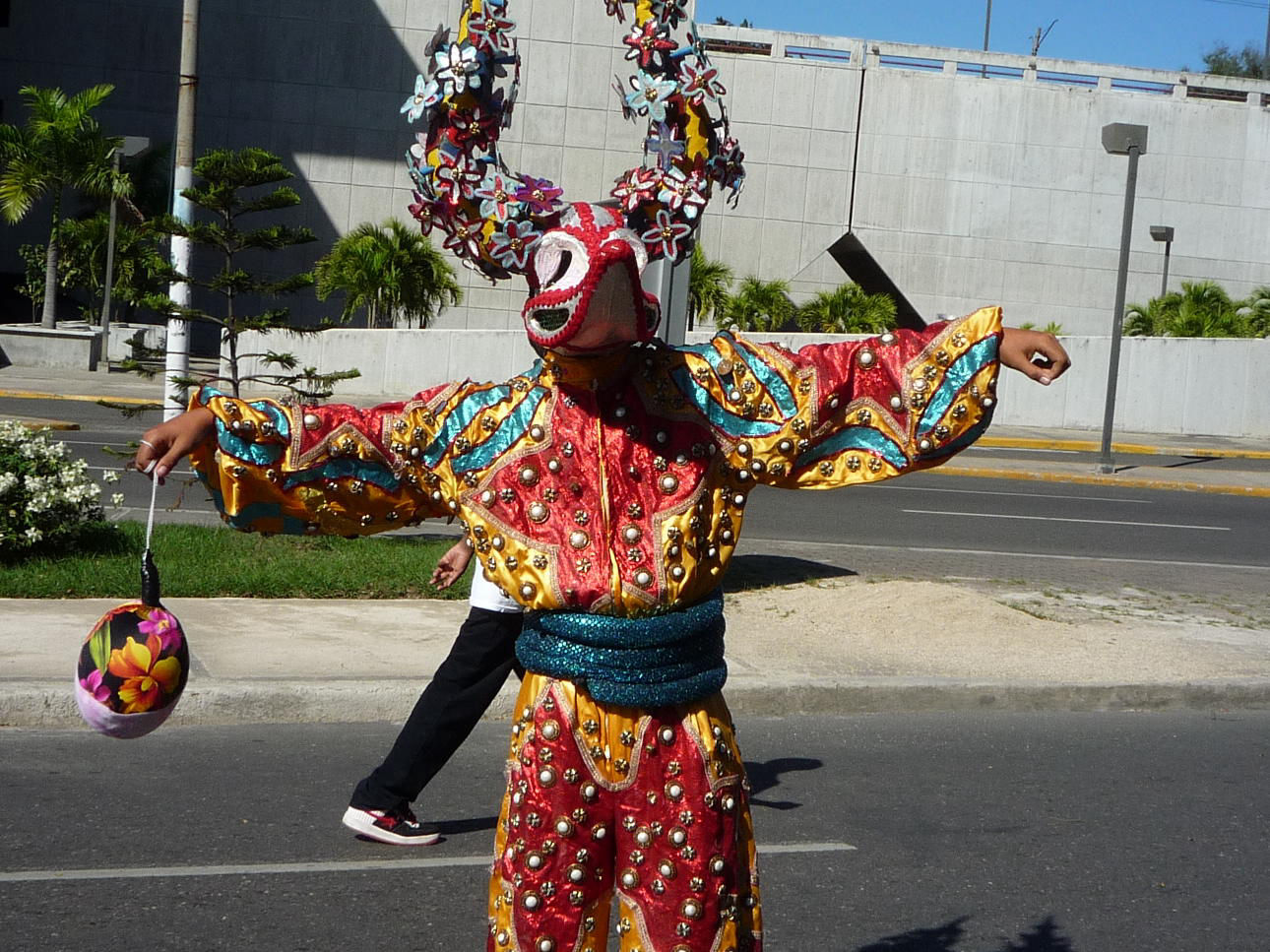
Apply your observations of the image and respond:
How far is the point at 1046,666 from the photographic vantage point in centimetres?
775

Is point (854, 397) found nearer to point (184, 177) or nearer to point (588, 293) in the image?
point (588, 293)

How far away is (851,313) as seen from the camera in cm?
3091

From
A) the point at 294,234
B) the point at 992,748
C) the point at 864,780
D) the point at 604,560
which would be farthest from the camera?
the point at 294,234

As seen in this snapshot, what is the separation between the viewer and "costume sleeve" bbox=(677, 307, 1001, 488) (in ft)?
9.08

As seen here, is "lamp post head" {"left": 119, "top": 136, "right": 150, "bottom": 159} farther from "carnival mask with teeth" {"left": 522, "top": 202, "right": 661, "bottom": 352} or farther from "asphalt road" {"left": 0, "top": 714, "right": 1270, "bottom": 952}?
"carnival mask with teeth" {"left": 522, "top": 202, "right": 661, "bottom": 352}

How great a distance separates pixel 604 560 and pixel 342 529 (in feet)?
1.89

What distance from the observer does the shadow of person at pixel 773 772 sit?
5746 mm

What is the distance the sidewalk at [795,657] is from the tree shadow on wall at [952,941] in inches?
98.7

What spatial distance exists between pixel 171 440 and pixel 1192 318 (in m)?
28.4

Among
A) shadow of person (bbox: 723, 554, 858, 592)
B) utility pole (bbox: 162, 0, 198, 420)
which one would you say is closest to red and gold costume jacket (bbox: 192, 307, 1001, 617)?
shadow of person (bbox: 723, 554, 858, 592)

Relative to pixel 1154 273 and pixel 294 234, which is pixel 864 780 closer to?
pixel 294 234

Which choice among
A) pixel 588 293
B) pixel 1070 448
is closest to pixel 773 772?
pixel 588 293

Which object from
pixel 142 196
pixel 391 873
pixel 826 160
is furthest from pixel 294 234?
pixel 826 160

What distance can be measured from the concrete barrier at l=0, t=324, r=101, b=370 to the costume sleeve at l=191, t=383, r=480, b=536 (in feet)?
79.8
